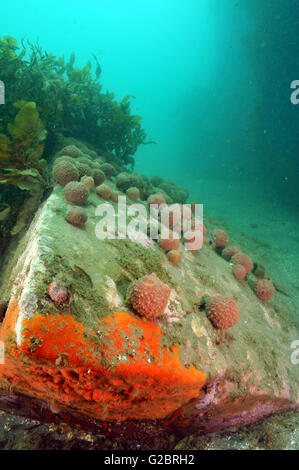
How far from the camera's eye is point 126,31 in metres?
150

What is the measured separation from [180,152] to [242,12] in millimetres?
34309

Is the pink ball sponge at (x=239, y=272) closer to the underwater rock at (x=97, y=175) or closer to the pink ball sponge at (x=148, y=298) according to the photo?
the pink ball sponge at (x=148, y=298)

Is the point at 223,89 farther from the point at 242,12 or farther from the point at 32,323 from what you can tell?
the point at 32,323

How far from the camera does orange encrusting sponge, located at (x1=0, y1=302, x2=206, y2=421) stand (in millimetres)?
1920

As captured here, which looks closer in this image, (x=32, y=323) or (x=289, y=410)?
(x=32, y=323)

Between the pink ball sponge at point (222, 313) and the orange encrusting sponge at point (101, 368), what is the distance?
2.68ft

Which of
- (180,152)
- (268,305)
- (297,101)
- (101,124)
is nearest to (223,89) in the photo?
(180,152)

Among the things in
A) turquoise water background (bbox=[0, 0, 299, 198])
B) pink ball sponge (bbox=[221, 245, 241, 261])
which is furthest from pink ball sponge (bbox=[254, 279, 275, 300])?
turquoise water background (bbox=[0, 0, 299, 198])

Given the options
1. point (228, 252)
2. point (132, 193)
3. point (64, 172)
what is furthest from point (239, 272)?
point (64, 172)

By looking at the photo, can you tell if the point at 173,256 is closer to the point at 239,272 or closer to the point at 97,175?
the point at 239,272

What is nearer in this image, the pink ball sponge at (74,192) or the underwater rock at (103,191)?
the pink ball sponge at (74,192)

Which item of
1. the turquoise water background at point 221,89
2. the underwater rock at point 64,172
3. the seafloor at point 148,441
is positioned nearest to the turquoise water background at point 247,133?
the turquoise water background at point 221,89

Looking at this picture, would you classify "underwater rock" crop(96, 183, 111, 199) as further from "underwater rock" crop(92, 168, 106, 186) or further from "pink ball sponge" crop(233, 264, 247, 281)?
"pink ball sponge" crop(233, 264, 247, 281)

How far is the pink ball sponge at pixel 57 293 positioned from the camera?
82.0 inches
